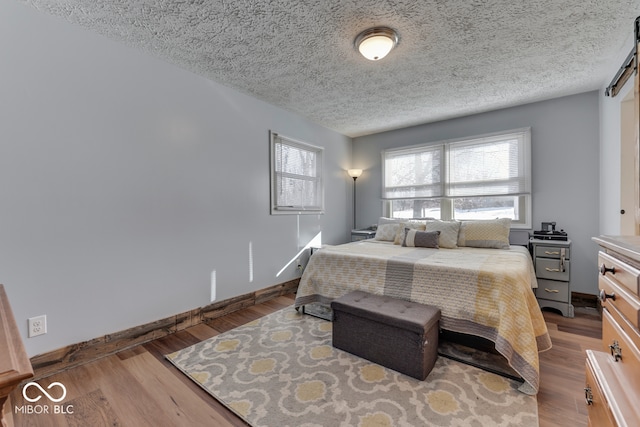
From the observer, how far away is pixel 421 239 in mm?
3254

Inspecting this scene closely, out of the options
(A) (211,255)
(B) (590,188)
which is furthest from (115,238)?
(B) (590,188)

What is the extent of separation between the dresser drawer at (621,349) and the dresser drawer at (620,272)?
5.7 inches

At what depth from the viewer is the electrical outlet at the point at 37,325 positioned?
187 centimetres

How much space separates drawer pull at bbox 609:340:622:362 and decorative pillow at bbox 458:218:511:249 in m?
2.41

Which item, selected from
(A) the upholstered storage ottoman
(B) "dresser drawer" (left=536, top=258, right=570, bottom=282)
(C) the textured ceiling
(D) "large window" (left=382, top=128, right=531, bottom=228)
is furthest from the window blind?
(A) the upholstered storage ottoman

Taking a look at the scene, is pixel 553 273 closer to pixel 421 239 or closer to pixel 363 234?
pixel 421 239

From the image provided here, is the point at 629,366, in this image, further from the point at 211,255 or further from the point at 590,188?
the point at 590,188

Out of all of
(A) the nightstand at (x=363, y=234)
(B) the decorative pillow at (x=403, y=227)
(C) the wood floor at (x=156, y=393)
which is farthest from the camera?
(A) the nightstand at (x=363, y=234)

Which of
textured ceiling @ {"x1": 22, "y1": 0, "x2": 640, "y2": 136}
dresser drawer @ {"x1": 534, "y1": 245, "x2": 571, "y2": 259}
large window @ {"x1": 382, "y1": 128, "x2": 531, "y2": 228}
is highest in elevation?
textured ceiling @ {"x1": 22, "y1": 0, "x2": 640, "y2": 136}

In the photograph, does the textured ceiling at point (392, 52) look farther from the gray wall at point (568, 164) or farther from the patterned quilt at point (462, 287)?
the patterned quilt at point (462, 287)

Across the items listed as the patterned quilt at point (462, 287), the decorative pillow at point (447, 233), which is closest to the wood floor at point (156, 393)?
the patterned quilt at point (462, 287)

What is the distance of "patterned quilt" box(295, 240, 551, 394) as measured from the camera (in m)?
1.80

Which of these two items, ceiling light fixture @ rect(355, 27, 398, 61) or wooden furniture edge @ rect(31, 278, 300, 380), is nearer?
wooden furniture edge @ rect(31, 278, 300, 380)

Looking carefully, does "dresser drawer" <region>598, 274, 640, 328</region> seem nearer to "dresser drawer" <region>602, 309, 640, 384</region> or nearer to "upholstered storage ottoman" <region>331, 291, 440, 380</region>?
"dresser drawer" <region>602, 309, 640, 384</region>
